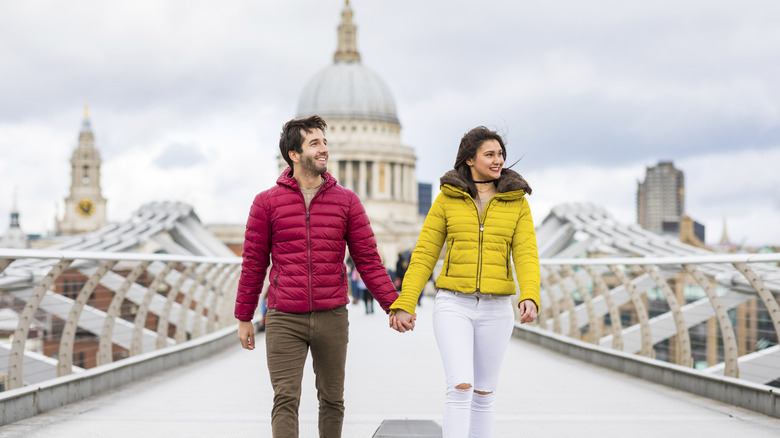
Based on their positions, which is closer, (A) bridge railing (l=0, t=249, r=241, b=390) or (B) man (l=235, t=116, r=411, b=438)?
(B) man (l=235, t=116, r=411, b=438)

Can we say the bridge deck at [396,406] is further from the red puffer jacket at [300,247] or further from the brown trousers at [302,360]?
the red puffer jacket at [300,247]

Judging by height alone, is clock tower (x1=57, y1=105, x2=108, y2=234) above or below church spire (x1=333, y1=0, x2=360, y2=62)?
below

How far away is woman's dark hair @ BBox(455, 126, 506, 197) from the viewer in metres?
4.67

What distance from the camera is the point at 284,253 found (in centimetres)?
455

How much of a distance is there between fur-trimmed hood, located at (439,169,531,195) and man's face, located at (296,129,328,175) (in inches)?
22.7

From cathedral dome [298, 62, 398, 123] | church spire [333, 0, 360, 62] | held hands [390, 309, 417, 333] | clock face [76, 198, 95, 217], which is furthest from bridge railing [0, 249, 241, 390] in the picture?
clock face [76, 198, 95, 217]

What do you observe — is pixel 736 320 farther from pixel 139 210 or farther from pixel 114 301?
pixel 139 210

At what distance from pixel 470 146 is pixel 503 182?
0.25 m

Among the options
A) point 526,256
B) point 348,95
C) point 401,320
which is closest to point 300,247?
point 401,320

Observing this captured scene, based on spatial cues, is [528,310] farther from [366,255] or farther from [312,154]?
[312,154]

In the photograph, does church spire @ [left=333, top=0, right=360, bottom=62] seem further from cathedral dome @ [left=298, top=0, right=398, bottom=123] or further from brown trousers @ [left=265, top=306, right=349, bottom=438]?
brown trousers @ [left=265, top=306, right=349, bottom=438]

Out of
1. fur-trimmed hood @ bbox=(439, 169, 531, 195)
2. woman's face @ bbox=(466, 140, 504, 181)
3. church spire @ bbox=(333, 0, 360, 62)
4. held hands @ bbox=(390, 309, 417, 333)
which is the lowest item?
held hands @ bbox=(390, 309, 417, 333)

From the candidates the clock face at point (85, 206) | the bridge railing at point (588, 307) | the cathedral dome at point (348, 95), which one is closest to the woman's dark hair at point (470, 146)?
the bridge railing at point (588, 307)

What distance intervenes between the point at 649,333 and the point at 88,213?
5635 inches
